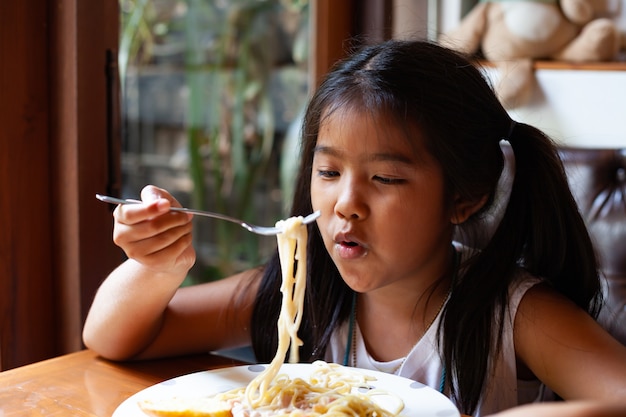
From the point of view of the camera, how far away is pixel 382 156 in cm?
129

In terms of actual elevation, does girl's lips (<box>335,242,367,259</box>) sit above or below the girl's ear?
below

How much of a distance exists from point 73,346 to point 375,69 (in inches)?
36.4

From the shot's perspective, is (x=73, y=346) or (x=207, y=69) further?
(x=207, y=69)

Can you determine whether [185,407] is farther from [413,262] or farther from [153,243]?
[413,262]

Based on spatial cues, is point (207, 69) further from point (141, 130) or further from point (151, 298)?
point (151, 298)

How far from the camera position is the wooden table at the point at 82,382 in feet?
3.68

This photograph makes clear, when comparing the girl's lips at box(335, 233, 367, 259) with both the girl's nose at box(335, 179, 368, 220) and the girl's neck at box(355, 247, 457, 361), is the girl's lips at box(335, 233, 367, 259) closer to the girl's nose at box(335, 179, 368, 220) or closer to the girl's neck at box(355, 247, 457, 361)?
the girl's nose at box(335, 179, 368, 220)

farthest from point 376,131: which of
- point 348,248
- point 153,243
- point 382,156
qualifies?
point 153,243

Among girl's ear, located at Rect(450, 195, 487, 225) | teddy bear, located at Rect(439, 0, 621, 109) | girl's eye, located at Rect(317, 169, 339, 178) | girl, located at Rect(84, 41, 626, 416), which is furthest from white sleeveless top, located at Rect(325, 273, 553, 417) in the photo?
teddy bear, located at Rect(439, 0, 621, 109)

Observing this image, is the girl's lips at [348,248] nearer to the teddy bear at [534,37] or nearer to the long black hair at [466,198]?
the long black hair at [466,198]

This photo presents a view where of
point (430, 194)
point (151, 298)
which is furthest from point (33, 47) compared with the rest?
point (430, 194)

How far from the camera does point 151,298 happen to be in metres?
1.40

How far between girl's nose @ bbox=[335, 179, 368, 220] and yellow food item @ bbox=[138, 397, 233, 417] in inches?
14.4

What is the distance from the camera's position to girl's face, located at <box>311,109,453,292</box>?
4.22 ft
